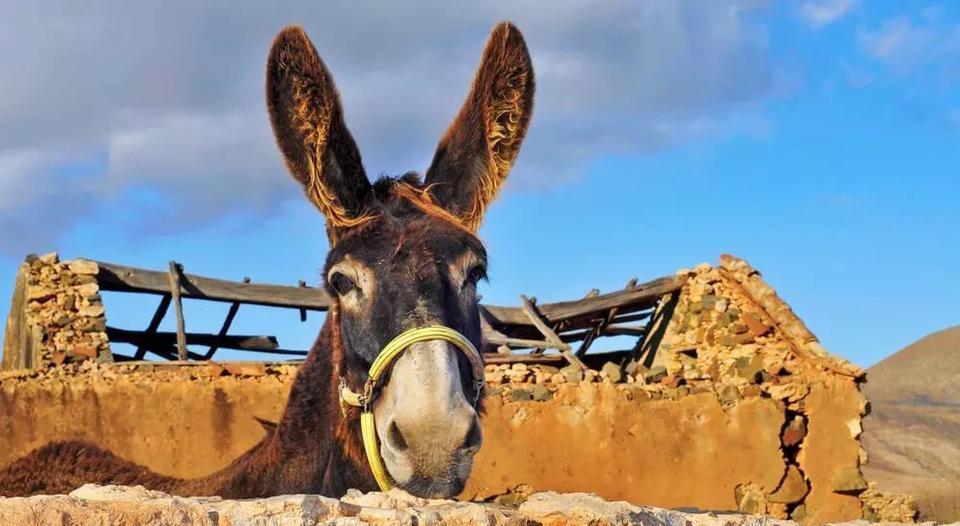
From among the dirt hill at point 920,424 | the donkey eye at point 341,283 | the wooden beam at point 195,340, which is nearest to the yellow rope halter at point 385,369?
the donkey eye at point 341,283

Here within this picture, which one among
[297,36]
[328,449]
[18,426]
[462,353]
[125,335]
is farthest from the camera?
[125,335]

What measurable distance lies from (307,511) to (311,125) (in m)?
2.00

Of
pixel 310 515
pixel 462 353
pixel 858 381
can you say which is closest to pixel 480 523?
pixel 310 515

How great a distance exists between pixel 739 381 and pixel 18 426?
23.0 feet

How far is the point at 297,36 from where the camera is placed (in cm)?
402

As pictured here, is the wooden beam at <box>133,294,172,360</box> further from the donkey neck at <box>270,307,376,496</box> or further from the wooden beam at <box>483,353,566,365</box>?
the donkey neck at <box>270,307,376,496</box>

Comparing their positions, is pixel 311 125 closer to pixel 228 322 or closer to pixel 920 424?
pixel 228 322

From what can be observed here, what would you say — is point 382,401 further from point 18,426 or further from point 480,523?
point 18,426

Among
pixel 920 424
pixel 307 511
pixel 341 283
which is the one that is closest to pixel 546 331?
pixel 341 283

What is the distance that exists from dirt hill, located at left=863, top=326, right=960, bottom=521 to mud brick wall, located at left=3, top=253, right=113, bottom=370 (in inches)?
531

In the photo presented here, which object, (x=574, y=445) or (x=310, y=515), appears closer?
(x=310, y=515)

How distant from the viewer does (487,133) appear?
13.6 ft

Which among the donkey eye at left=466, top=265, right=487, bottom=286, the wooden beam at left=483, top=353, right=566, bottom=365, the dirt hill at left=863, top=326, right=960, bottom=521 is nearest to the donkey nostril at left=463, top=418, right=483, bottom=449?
the donkey eye at left=466, top=265, right=487, bottom=286

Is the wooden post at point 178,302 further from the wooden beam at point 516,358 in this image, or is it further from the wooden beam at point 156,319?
the wooden beam at point 516,358
